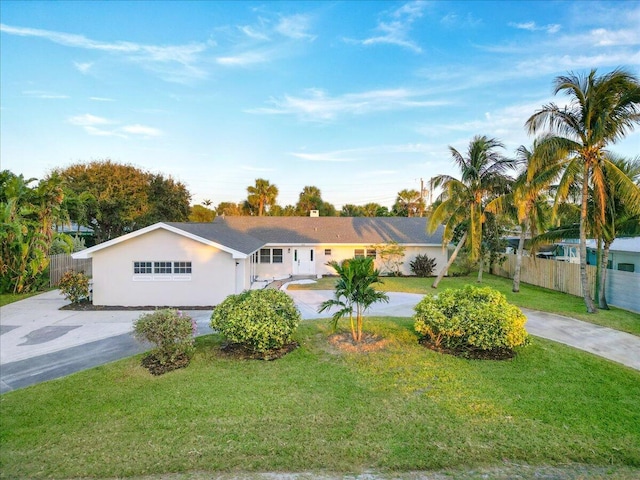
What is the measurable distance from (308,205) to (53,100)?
110ft

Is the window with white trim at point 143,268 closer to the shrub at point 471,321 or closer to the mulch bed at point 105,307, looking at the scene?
the mulch bed at point 105,307

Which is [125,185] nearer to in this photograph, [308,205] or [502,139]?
[308,205]

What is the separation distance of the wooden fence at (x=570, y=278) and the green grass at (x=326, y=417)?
7.70 m

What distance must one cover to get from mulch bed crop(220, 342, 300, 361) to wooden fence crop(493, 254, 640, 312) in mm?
13587

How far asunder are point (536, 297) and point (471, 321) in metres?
10.3

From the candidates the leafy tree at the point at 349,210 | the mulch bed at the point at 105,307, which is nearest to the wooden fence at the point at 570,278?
the mulch bed at the point at 105,307

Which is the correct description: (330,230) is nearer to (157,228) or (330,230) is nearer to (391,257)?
(391,257)

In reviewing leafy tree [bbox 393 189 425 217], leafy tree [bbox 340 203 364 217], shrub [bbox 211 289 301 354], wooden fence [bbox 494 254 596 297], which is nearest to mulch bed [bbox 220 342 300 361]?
shrub [bbox 211 289 301 354]

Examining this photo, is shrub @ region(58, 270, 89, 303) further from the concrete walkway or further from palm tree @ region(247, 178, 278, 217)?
palm tree @ region(247, 178, 278, 217)

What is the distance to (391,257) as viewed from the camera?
907 inches

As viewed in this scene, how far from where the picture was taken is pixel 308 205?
46594mm

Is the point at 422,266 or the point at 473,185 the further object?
the point at 422,266

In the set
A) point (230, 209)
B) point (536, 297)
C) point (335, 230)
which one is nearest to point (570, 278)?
point (536, 297)

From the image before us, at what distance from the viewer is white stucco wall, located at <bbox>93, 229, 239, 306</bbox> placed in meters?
14.0
